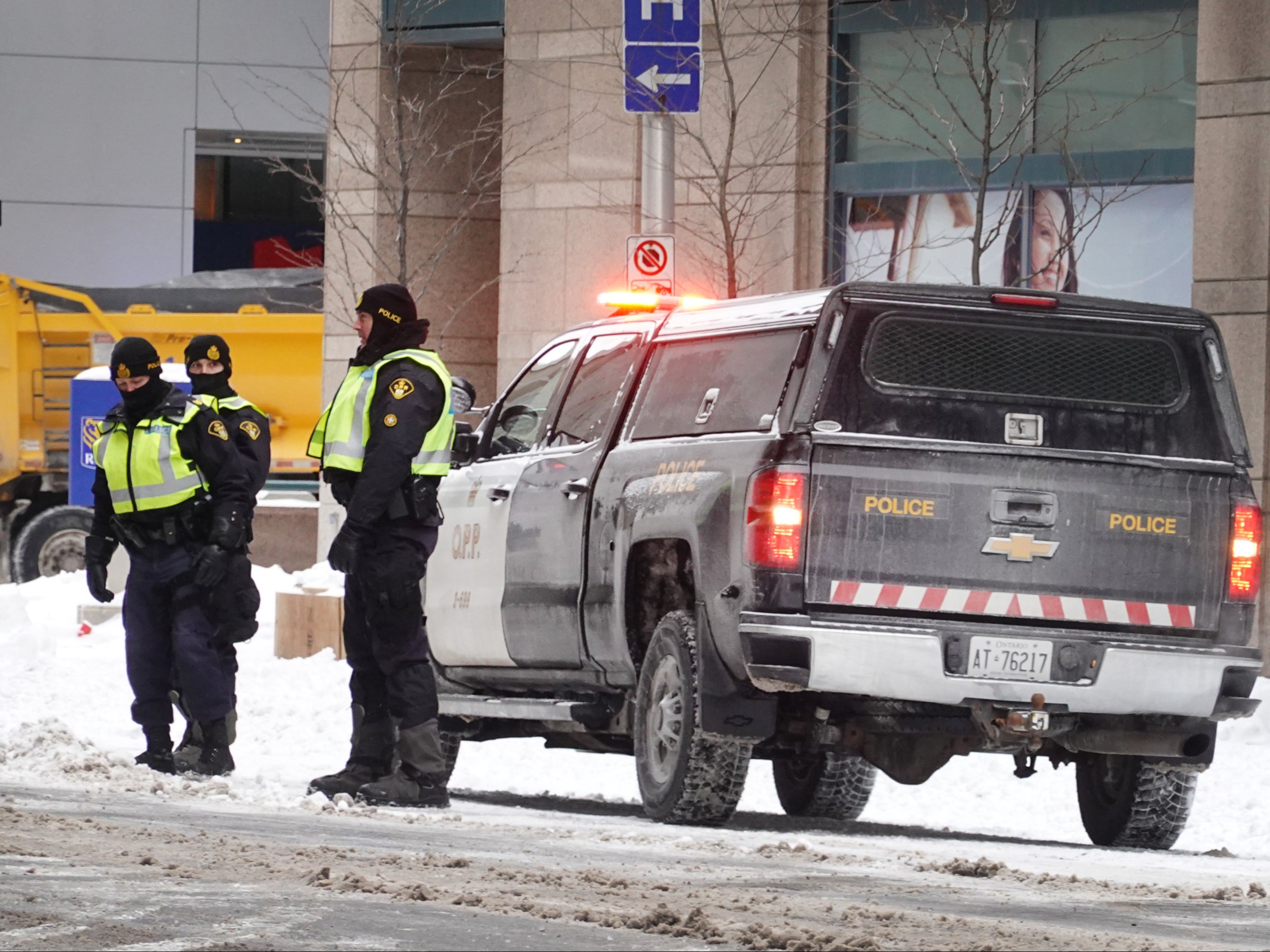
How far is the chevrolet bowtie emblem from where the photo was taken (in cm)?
820

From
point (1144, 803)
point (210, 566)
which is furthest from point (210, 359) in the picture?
point (1144, 803)

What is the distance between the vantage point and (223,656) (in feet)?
35.0

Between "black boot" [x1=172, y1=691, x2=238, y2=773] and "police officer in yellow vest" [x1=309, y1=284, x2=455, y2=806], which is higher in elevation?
"police officer in yellow vest" [x1=309, y1=284, x2=455, y2=806]

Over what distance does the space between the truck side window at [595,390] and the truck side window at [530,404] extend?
6.3 inches

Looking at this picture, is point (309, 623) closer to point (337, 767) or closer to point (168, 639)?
point (337, 767)

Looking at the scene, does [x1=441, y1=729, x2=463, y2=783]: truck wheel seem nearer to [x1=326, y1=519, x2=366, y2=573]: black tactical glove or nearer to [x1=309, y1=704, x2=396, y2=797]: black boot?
[x1=309, y1=704, x2=396, y2=797]: black boot

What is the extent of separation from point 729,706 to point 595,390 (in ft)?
6.23

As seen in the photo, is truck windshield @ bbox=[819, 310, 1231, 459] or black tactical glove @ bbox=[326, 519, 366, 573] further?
black tactical glove @ bbox=[326, 519, 366, 573]

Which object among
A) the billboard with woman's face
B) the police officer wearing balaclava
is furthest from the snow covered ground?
the billboard with woman's face

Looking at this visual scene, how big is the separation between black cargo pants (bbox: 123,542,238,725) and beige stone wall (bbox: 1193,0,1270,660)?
288 inches

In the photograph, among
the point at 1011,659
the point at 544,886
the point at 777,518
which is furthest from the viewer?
the point at 1011,659

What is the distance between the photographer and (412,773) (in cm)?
899

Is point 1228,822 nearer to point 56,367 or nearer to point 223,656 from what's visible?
point 223,656

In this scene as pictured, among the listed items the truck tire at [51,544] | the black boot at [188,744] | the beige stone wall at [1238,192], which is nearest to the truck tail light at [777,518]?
the black boot at [188,744]
